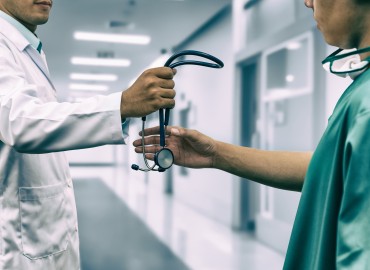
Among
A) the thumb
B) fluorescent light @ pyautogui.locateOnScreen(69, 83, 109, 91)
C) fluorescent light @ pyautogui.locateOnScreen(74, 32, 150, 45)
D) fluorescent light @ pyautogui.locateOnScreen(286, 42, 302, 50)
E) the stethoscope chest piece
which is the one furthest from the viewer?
fluorescent light @ pyautogui.locateOnScreen(69, 83, 109, 91)

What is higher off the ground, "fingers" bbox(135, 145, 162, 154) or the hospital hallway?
"fingers" bbox(135, 145, 162, 154)

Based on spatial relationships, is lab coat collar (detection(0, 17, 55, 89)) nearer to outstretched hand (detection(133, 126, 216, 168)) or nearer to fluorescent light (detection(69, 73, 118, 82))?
outstretched hand (detection(133, 126, 216, 168))

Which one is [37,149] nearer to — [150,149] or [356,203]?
[150,149]

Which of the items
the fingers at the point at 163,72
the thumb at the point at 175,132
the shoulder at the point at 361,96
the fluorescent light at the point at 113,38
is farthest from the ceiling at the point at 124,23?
the shoulder at the point at 361,96

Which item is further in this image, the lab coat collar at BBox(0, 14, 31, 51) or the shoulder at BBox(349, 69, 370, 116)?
the lab coat collar at BBox(0, 14, 31, 51)

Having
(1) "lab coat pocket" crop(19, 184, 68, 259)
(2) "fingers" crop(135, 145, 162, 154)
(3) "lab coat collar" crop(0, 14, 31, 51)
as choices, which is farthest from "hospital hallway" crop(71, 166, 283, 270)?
(3) "lab coat collar" crop(0, 14, 31, 51)

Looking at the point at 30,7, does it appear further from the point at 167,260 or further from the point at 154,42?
the point at 154,42

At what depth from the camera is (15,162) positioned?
4.00 feet

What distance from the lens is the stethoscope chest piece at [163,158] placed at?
1173 millimetres

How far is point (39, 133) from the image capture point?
96 cm

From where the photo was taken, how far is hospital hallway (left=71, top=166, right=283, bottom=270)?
3.56 m

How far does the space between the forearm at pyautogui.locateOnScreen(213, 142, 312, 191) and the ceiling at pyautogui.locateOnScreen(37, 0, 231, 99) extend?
14.9 feet

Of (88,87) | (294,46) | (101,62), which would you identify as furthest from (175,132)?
(88,87)

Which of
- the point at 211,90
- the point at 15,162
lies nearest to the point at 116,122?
the point at 15,162
